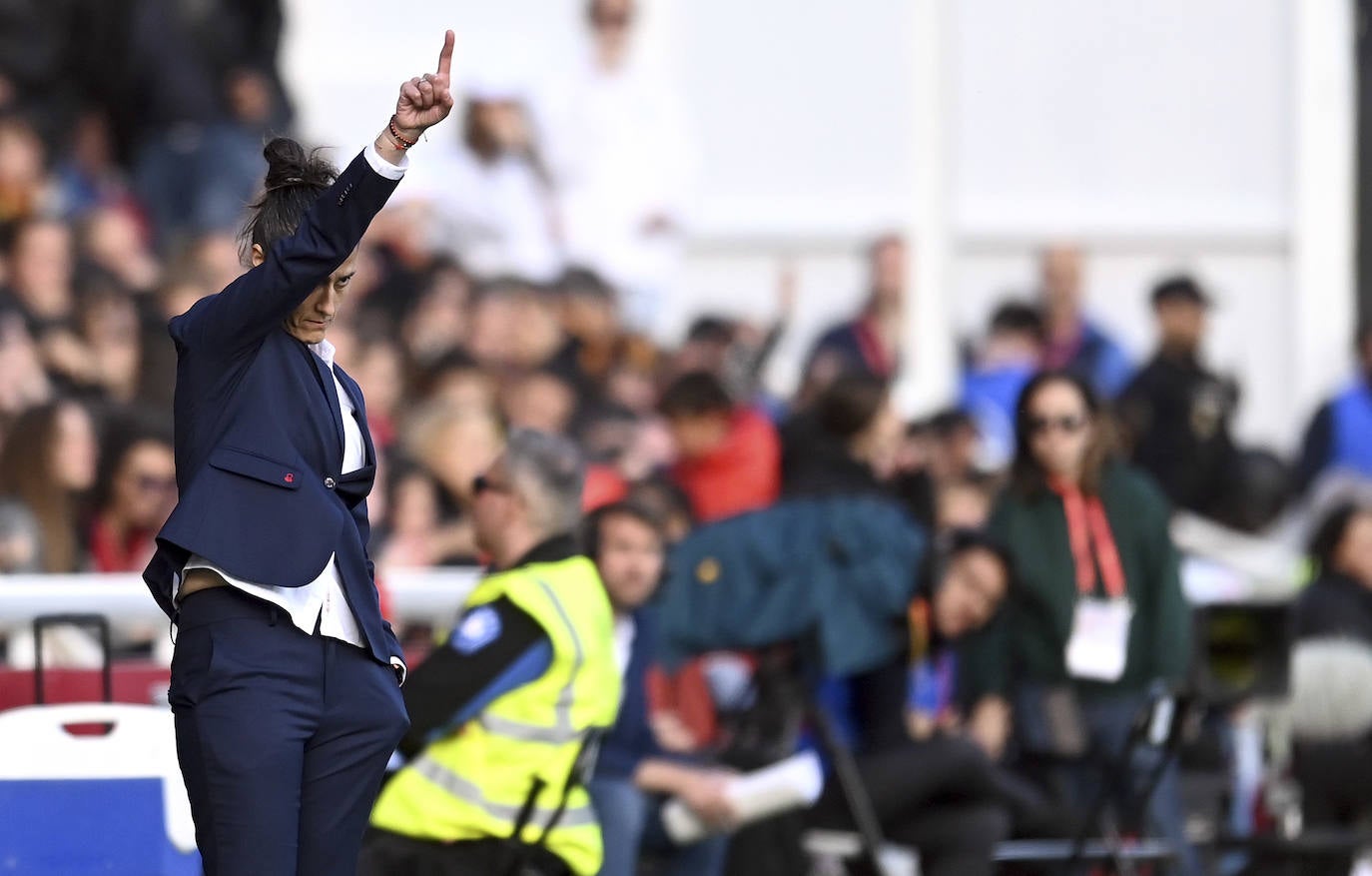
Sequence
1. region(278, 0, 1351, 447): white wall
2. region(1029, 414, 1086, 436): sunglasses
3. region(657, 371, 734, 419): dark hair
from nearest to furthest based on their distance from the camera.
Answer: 1. region(1029, 414, 1086, 436): sunglasses
2. region(657, 371, 734, 419): dark hair
3. region(278, 0, 1351, 447): white wall

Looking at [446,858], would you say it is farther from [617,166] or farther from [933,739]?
[617,166]

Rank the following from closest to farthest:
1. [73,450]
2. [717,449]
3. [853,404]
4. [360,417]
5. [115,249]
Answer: [360,417], [73,450], [853,404], [717,449], [115,249]

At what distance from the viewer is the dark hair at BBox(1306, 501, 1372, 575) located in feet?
28.1

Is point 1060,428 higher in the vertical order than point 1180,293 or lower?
lower

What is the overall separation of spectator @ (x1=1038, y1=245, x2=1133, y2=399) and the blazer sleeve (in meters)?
7.98

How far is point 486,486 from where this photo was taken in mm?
5871

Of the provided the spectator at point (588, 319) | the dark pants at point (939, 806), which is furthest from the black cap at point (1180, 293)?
the dark pants at point (939, 806)

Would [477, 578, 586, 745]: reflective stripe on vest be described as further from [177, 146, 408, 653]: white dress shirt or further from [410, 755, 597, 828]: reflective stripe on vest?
[177, 146, 408, 653]: white dress shirt

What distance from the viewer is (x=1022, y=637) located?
776 centimetres

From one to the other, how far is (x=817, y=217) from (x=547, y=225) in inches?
101

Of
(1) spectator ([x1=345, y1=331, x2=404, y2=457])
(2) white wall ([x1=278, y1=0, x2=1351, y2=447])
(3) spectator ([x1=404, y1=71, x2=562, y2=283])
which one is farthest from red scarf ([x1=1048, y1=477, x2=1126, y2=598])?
(2) white wall ([x1=278, y1=0, x2=1351, y2=447])

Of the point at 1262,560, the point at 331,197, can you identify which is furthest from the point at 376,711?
the point at 1262,560

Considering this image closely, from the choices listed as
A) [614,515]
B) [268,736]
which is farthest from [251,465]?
[614,515]

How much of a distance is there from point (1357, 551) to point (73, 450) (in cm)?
415
